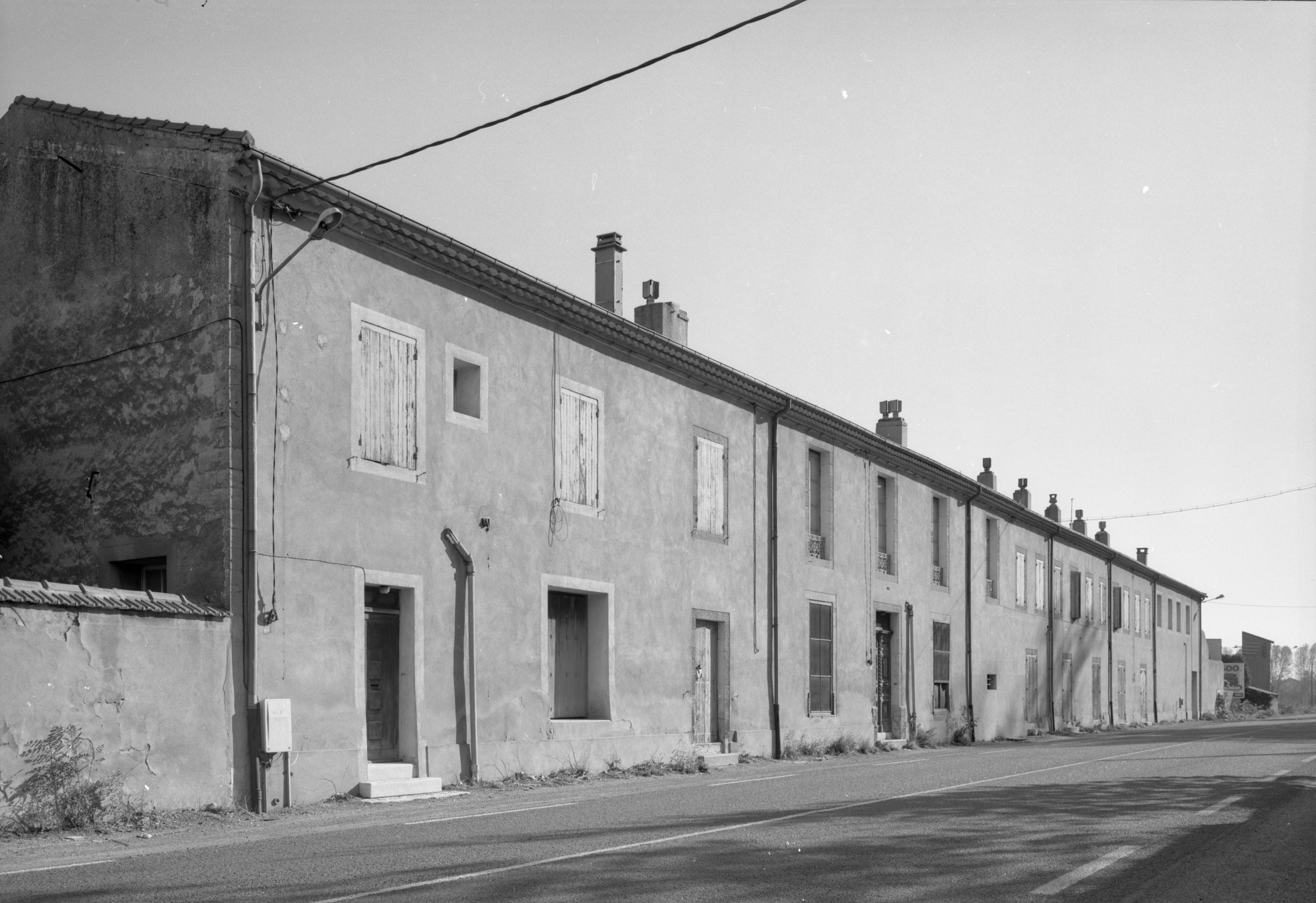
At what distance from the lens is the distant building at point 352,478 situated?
13.0 metres

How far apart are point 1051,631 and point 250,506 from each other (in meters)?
30.7

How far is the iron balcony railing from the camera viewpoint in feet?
79.5

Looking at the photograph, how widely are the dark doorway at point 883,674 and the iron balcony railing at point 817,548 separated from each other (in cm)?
309

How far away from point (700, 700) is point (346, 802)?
8.24m

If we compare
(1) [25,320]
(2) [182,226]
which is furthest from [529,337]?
(1) [25,320]

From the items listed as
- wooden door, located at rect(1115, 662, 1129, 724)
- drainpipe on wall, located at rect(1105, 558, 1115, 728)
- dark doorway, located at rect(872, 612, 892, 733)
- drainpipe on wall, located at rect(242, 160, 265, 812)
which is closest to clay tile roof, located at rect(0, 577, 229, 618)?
drainpipe on wall, located at rect(242, 160, 265, 812)

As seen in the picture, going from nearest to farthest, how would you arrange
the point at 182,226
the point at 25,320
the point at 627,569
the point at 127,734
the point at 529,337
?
1. the point at 127,734
2. the point at 182,226
3. the point at 25,320
4. the point at 529,337
5. the point at 627,569

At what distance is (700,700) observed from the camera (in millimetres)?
20578

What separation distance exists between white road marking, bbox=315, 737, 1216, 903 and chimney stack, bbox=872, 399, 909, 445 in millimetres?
16401

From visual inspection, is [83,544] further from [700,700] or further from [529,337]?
[700,700]

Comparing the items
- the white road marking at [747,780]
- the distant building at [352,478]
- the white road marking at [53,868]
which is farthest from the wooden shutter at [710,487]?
the white road marking at [53,868]

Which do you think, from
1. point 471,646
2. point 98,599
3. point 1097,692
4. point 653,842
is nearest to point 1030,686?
point 1097,692

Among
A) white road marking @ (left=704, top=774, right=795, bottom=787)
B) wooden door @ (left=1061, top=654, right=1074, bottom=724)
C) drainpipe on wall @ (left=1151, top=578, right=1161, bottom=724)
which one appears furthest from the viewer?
drainpipe on wall @ (left=1151, top=578, right=1161, bottom=724)

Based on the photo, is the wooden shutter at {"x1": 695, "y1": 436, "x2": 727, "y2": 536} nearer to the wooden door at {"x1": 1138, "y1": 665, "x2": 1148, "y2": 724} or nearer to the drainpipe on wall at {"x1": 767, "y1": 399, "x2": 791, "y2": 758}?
the drainpipe on wall at {"x1": 767, "y1": 399, "x2": 791, "y2": 758}
